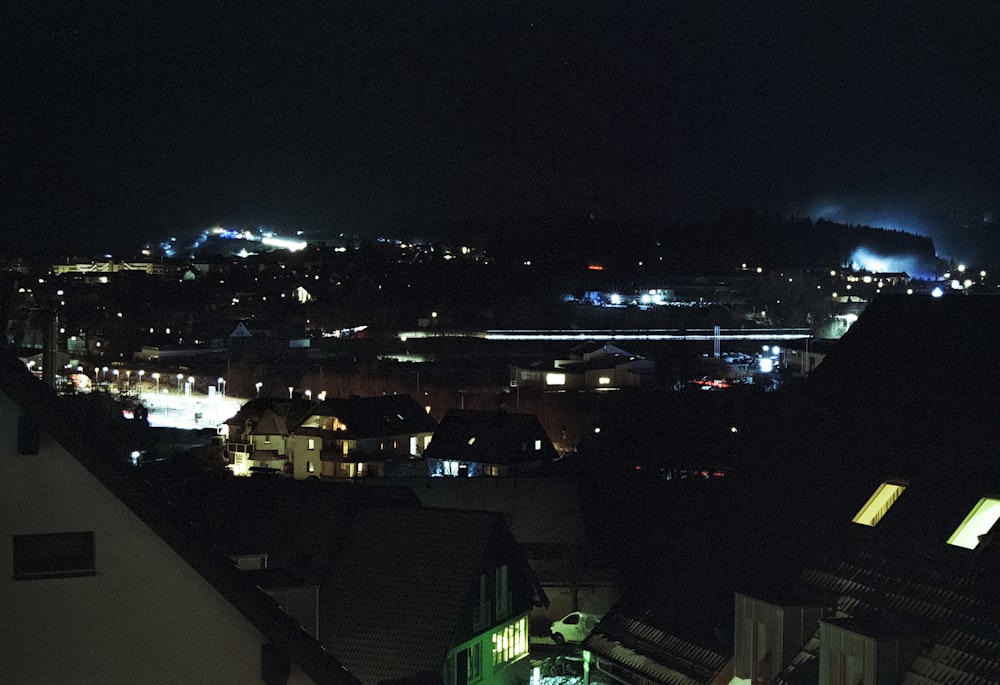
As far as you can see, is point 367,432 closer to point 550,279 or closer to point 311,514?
point 311,514

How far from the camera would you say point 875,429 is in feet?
14.5

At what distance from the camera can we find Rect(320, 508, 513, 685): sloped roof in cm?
684

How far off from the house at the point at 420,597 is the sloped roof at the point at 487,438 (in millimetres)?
10930

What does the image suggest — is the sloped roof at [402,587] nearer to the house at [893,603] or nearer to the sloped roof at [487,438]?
the house at [893,603]

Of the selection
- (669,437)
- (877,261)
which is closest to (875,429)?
(669,437)

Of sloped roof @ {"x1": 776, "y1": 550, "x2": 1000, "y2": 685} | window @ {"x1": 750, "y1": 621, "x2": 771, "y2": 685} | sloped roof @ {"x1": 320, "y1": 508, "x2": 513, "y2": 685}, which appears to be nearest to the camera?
sloped roof @ {"x1": 776, "y1": 550, "x2": 1000, "y2": 685}

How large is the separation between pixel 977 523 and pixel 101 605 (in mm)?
2824

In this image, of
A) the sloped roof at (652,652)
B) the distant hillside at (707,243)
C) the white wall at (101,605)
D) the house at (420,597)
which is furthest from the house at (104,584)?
the distant hillside at (707,243)

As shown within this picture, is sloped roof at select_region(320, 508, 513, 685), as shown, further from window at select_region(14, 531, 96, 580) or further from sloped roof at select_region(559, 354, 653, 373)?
sloped roof at select_region(559, 354, 653, 373)

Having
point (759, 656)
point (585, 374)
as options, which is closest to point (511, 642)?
point (759, 656)

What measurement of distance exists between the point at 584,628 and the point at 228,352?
27.7 metres

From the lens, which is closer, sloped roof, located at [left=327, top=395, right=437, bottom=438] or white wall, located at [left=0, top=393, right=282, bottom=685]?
white wall, located at [left=0, top=393, right=282, bottom=685]

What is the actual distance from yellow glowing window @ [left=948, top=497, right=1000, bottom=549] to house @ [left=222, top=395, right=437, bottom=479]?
1572 cm

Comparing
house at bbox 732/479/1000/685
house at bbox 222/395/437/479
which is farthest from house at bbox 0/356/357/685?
house at bbox 222/395/437/479
